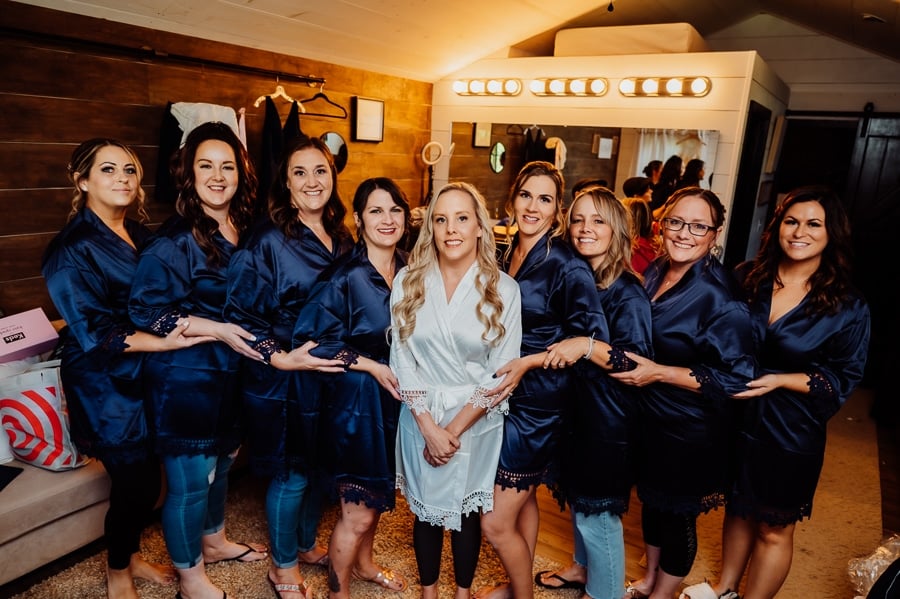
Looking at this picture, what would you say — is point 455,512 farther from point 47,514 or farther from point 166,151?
point 166,151

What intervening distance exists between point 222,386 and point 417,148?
122 inches

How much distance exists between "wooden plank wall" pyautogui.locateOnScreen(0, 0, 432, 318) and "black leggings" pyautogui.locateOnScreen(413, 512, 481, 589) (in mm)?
2003

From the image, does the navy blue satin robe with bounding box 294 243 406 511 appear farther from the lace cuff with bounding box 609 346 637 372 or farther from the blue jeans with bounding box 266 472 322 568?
the lace cuff with bounding box 609 346 637 372

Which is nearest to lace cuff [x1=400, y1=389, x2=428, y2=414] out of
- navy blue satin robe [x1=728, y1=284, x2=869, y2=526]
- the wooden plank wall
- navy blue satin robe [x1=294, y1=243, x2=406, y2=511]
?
navy blue satin robe [x1=294, y1=243, x2=406, y2=511]

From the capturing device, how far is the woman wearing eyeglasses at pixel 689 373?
165 centimetres

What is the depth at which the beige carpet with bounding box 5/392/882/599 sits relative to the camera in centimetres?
202

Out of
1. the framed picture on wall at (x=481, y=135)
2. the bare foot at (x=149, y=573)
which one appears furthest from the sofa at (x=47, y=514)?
the framed picture on wall at (x=481, y=135)

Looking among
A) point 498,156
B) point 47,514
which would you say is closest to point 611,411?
point 47,514

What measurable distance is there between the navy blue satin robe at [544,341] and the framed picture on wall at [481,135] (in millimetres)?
2842

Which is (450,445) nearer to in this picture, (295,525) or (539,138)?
(295,525)

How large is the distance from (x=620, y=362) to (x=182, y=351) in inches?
51.4

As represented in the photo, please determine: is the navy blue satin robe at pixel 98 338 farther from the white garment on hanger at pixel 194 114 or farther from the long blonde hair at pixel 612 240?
the long blonde hair at pixel 612 240

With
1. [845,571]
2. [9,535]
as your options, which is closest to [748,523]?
[845,571]

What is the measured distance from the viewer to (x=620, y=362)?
166cm
